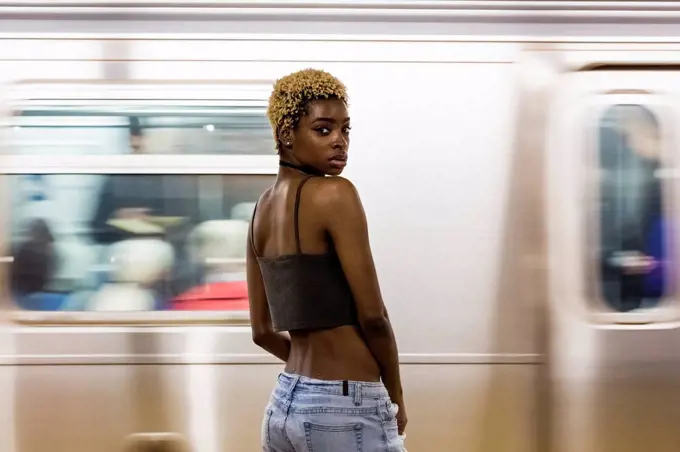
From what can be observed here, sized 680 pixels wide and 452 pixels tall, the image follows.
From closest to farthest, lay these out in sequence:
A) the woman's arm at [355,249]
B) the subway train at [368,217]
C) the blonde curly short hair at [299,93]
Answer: the woman's arm at [355,249]
the blonde curly short hair at [299,93]
the subway train at [368,217]

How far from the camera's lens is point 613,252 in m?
3.07

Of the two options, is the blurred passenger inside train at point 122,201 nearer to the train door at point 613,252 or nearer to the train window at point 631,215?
the train door at point 613,252

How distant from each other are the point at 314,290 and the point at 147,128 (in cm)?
134

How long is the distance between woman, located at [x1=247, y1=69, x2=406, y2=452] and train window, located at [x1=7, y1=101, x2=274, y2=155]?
0.88 m

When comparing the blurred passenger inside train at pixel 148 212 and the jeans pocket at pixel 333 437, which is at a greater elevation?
the blurred passenger inside train at pixel 148 212

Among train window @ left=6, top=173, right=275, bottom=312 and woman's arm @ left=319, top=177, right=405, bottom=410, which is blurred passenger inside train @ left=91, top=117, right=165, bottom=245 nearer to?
train window @ left=6, top=173, right=275, bottom=312

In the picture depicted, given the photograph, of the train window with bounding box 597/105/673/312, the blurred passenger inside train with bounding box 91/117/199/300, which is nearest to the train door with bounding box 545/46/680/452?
the train window with bounding box 597/105/673/312

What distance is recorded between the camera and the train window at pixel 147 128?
304cm

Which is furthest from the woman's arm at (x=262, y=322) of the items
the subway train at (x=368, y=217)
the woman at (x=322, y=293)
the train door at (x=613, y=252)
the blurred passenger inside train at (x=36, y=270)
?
the train door at (x=613, y=252)

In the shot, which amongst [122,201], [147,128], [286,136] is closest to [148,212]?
[122,201]

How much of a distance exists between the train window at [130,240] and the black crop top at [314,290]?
3.33 feet

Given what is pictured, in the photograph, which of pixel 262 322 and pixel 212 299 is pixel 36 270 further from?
pixel 262 322

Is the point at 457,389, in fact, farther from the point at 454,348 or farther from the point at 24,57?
the point at 24,57

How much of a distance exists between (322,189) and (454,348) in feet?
4.09
